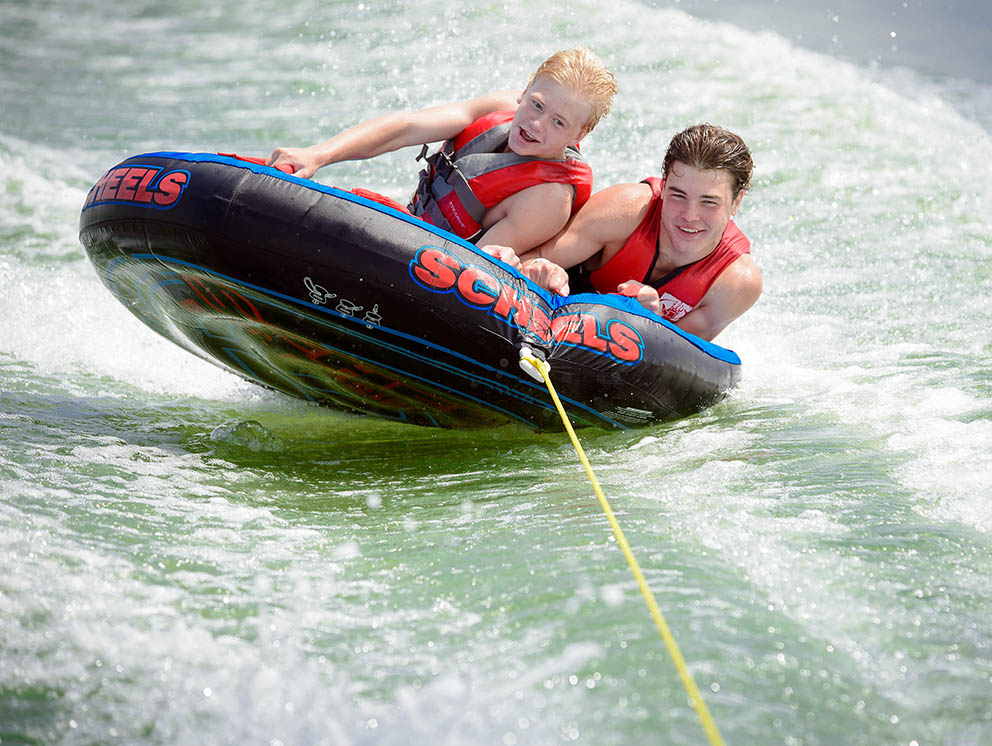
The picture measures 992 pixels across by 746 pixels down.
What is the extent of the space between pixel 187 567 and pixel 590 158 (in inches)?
200

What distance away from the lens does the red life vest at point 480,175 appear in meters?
3.13

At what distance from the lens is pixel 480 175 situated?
3.17 metres

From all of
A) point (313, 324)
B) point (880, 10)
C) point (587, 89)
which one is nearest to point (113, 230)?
point (313, 324)

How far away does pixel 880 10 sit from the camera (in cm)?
1155

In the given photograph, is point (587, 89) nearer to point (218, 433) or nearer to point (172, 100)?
point (218, 433)

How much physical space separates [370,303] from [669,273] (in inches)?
43.8

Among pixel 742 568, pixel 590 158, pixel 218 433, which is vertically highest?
pixel 590 158

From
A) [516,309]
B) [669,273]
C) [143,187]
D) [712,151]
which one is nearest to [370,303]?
[516,309]

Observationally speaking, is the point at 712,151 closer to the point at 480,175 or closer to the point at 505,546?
the point at 480,175

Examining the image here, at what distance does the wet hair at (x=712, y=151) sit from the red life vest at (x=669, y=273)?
7.5 inches

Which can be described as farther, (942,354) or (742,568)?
(942,354)

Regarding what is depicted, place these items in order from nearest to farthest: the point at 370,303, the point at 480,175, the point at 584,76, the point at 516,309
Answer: the point at 370,303
the point at 516,309
the point at 584,76
the point at 480,175

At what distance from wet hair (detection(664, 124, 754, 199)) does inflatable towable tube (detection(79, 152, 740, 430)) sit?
0.51m

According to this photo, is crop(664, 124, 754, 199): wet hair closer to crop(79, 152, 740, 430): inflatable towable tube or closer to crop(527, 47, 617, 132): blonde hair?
crop(527, 47, 617, 132): blonde hair
